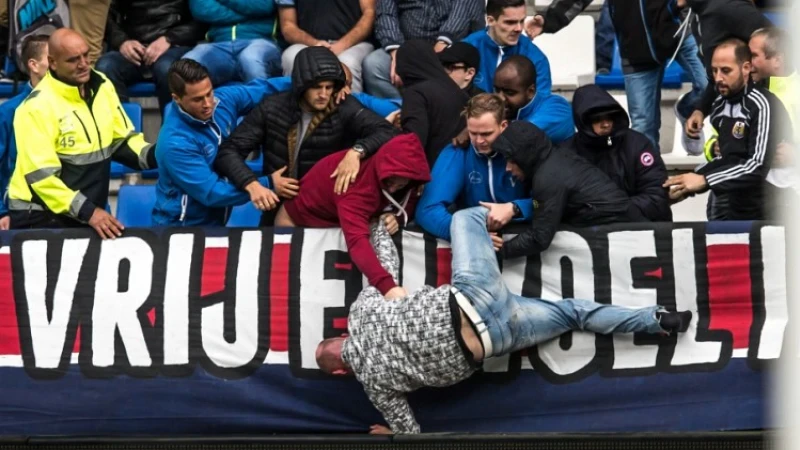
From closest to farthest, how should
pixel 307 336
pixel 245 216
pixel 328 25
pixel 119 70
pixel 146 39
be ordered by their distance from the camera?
pixel 307 336, pixel 245 216, pixel 328 25, pixel 119 70, pixel 146 39

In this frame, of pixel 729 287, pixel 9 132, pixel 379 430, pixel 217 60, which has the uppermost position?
pixel 217 60

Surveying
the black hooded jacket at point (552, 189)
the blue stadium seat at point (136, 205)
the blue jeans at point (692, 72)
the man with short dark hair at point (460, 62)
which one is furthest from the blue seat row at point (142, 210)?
the blue jeans at point (692, 72)

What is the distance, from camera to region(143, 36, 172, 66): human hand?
30.6 ft

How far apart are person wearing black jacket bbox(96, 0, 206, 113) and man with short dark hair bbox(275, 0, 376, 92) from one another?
77cm

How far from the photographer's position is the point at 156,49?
932 cm

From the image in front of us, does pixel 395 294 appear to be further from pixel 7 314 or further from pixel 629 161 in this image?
pixel 7 314

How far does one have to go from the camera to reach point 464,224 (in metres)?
6.57

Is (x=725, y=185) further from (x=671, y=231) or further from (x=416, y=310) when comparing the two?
(x=416, y=310)

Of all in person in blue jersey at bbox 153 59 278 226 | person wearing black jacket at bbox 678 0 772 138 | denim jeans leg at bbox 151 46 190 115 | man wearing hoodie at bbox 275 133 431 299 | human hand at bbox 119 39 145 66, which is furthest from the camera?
human hand at bbox 119 39 145 66

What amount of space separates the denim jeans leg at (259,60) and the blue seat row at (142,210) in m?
1.03

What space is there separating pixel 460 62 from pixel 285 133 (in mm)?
1014

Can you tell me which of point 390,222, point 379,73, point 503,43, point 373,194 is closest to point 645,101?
point 503,43

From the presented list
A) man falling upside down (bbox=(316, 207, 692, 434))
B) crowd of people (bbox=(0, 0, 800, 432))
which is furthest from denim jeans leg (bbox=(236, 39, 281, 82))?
man falling upside down (bbox=(316, 207, 692, 434))

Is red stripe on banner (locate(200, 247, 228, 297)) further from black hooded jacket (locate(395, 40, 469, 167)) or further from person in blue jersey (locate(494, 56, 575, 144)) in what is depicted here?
person in blue jersey (locate(494, 56, 575, 144))
